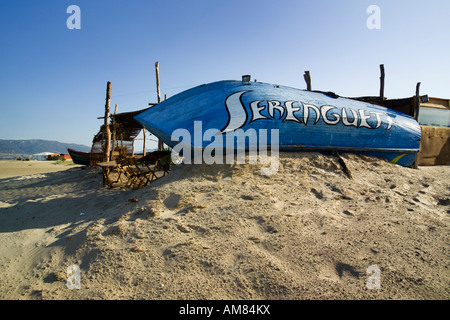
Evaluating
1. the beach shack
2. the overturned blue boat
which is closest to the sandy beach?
the overturned blue boat

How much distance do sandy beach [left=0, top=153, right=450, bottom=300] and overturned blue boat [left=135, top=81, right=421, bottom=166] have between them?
994 mm

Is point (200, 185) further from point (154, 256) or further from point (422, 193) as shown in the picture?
point (422, 193)

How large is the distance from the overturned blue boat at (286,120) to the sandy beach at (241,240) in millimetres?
994

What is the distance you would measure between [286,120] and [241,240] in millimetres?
3776

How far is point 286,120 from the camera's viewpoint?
5.91 meters

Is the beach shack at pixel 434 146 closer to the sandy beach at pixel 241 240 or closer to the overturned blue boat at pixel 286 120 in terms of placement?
the overturned blue boat at pixel 286 120

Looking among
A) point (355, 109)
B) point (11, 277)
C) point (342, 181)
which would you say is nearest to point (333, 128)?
point (355, 109)

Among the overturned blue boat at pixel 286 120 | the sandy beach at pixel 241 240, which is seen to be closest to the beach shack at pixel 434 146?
the overturned blue boat at pixel 286 120

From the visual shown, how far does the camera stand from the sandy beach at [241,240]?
2.42 metres

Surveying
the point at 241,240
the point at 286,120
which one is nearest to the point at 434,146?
the point at 286,120

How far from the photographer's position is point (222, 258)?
280 cm

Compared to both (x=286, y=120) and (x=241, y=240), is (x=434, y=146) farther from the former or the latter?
(x=241, y=240)

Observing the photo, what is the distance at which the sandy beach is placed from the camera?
7.93ft

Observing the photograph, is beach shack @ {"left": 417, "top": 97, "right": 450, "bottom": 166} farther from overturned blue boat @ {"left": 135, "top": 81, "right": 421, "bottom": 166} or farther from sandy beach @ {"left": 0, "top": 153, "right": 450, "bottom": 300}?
sandy beach @ {"left": 0, "top": 153, "right": 450, "bottom": 300}
